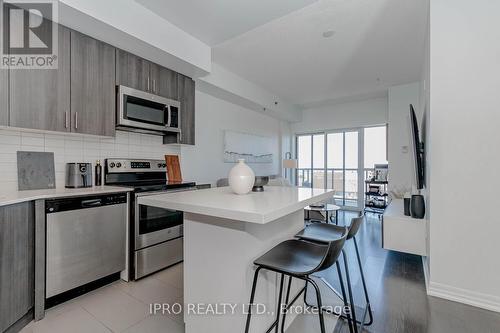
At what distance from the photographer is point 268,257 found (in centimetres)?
124

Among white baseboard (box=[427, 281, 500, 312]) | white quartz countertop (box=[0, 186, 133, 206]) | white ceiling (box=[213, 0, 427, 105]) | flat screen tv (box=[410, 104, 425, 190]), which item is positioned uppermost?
white ceiling (box=[213, 0, 427, 105])

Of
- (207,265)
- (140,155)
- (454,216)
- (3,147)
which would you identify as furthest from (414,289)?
(3,147)

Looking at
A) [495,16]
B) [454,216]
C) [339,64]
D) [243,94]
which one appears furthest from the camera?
[243,94]

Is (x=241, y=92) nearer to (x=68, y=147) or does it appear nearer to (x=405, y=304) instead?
(x=68, y=147)

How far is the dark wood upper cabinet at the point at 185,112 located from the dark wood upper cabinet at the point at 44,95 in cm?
125

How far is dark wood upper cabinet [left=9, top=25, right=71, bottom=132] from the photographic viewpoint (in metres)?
1.83

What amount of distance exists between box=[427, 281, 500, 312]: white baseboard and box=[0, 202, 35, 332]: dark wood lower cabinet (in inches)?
127

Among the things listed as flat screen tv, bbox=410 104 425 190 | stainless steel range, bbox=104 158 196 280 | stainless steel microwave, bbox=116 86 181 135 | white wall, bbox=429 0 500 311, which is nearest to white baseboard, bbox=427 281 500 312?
white wall, bbox=429 0 500 311

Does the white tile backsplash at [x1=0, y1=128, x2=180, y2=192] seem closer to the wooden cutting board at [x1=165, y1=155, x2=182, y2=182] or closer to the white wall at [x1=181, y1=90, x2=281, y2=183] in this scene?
the wooden cutting board at [x1=165, y1=155, x2=182, y2=182]

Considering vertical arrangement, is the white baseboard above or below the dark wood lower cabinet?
below

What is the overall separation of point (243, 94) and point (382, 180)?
3.52 meters

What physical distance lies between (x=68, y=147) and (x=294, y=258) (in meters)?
2.48

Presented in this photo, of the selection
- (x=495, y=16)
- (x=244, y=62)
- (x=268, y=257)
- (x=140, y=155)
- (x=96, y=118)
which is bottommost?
(x=268, y=257)

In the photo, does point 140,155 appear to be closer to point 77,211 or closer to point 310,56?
point 77,211
